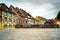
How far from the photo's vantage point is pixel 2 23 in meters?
78.2

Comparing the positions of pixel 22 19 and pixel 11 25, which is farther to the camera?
pixel 22 19

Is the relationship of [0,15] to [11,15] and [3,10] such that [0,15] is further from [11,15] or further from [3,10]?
[11,15]

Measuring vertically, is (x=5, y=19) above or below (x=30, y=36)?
above

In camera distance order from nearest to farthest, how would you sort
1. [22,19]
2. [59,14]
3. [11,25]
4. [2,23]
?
[2,23] < [11,25] < [59,14] < [22,19]

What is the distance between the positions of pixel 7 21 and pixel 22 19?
34.1m

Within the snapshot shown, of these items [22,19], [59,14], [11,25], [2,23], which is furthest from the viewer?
[22,19]

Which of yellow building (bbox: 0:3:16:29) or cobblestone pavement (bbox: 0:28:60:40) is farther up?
yellow building (bbox: 0:3:16:29)

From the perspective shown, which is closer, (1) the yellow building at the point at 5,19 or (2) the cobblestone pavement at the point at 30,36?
(2) the cobblestone pavement at the point at 30,36

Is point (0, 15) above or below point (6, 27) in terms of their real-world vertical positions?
above

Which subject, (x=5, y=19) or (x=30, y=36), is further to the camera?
(x=5, y=19)

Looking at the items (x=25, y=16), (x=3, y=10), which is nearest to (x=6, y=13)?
(x=3, y=10)

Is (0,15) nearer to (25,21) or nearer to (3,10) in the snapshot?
(3,10)

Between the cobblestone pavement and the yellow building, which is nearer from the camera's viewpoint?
the cobblestone pavement

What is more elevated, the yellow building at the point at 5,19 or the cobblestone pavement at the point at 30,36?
the yellow building at the point at 5,19
